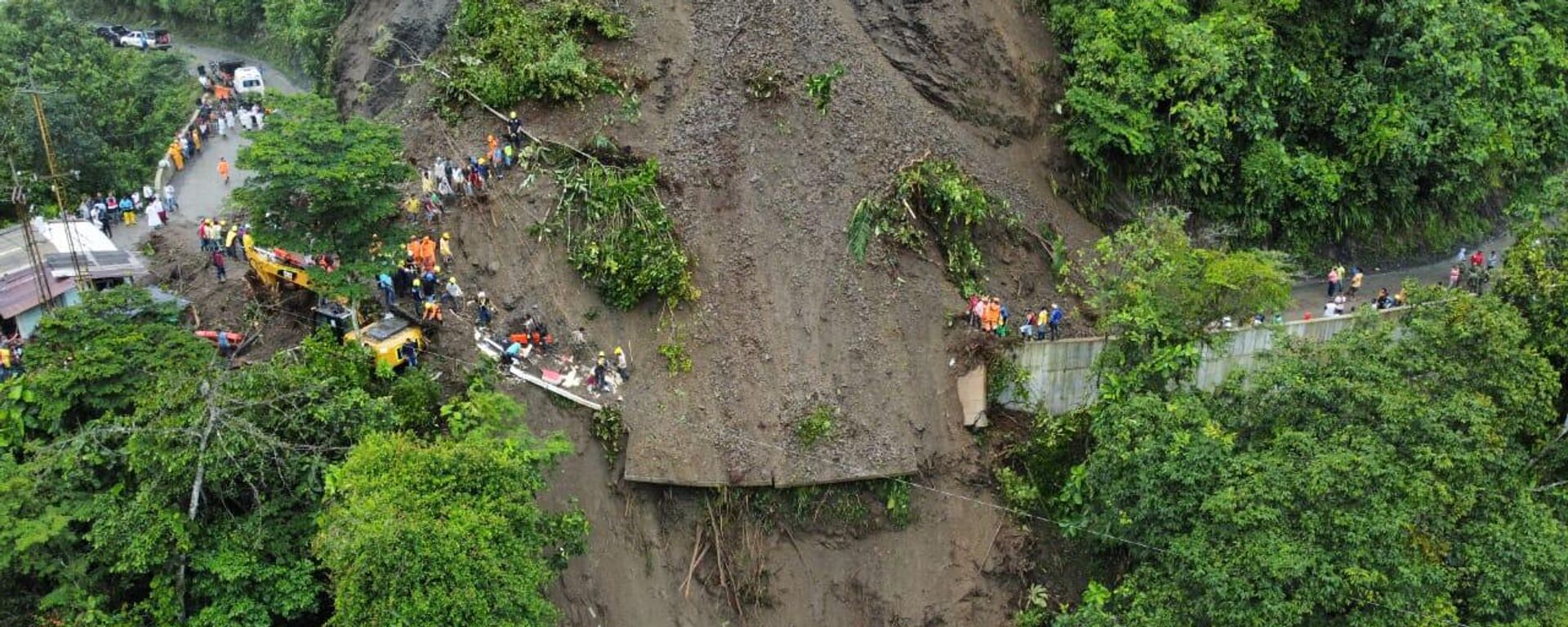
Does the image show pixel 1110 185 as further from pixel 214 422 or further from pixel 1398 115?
pixel 214 422

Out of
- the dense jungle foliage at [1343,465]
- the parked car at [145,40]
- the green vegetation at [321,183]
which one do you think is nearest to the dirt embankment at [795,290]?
the green vegetation at [321,183]

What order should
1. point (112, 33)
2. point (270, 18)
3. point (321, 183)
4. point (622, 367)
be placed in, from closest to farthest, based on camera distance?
1. point (321, 183)
2. point (622, 367)
3. point (270, 18)
4. point (112, 33)

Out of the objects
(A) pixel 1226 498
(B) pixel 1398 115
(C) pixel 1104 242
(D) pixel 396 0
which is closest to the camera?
(A) pixel 1226 498

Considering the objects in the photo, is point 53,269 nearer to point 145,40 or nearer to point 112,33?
point 145,40

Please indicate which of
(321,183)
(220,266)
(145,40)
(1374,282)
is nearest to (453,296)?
(321,183)

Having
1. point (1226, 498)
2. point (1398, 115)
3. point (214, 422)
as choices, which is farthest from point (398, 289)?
point (1398, 115)

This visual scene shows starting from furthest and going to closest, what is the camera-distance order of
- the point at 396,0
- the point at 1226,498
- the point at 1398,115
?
the point at 396,0 < the point at 1398,115 < the point at 1226,498

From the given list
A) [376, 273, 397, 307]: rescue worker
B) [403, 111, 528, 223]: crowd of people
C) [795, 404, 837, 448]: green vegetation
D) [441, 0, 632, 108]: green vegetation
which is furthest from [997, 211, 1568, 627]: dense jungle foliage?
[376, 273, 397, 307]: rescue worker
